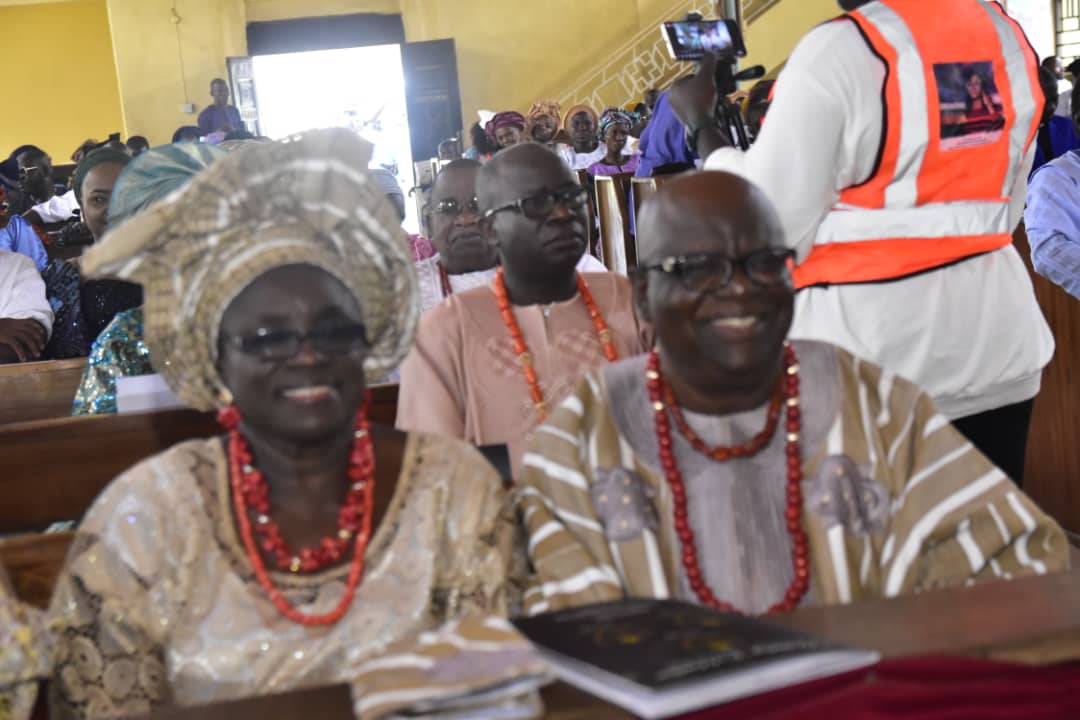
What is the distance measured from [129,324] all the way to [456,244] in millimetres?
1377

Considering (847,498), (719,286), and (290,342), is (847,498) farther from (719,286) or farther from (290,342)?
(290,342)

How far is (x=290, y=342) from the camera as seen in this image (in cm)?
185

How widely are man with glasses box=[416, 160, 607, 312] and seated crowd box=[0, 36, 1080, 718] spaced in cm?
226

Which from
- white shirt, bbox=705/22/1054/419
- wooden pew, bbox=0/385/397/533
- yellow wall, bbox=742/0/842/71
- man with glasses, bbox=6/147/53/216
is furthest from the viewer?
yellow wall, bbox=742/0/842/71

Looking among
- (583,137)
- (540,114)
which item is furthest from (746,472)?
(540,114)

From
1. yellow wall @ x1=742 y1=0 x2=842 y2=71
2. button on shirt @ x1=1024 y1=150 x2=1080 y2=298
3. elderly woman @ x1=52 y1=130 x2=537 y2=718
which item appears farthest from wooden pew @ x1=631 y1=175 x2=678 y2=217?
yellow wall @ x1=742 y1=0 x2=842 y2=71

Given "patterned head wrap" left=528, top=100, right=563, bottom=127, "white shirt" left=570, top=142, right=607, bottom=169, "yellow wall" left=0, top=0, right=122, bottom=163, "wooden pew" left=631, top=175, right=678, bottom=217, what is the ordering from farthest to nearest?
1. "yellow wall" left=0, top=0, right=122, bottom=163
2. "patterned head wrap" left=528, top=100, right=563, bottom=127
3. "white shirt" left=570, top=142, right=607, bottom=169
4. "wooden pew" left=631, top=175, right=678, bottom=217

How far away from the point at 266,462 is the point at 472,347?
106 centimetres

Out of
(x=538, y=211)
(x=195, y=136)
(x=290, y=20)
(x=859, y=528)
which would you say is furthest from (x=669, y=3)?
(x=859, y=528)

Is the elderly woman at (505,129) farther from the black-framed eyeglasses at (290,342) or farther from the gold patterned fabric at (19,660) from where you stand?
the gold patterned fabric at (19,660)

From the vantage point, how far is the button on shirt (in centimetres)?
443

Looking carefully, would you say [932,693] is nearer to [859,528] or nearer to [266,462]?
[859,528]

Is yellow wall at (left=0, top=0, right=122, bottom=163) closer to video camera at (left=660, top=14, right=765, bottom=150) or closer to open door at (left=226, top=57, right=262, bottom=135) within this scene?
open door at (left=226, top=57, right=262, bottom=135)

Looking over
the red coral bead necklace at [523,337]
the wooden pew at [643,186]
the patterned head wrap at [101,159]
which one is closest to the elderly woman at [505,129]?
the wooden pew at [643,186]
